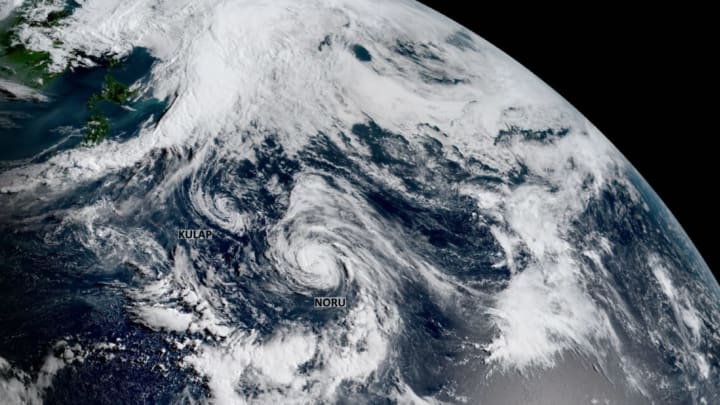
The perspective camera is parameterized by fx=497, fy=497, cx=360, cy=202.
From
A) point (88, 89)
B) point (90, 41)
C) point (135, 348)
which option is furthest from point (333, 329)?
point (90, 41)

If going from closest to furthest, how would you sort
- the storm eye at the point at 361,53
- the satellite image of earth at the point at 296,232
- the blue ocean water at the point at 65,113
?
1. the satellite image of earth at the point at 296,232
2. the blue ocean water at the point at 65,113
3. the storm eye at the point at 361,53

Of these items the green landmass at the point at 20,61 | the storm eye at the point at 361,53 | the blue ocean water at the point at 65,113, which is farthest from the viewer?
the storm eye at the point at 361,53

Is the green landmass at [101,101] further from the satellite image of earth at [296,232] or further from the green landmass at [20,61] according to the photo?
the green landmass at [20,61]

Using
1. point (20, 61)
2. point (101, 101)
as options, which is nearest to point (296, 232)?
point (101, 101)

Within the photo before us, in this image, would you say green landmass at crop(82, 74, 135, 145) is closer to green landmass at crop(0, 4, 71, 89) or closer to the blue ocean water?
the blue ocean water

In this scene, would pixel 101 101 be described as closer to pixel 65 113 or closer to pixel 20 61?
pixel 65 113

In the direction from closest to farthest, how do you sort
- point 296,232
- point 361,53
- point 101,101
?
point 296,232, point 101,101, point 361,53

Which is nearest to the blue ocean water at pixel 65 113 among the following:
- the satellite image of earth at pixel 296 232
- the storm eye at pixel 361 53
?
the satellite image of earth at pixel 296 232

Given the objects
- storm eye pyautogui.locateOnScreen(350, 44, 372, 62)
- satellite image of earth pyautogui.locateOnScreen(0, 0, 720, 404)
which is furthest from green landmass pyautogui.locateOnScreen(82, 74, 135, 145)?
storm eye pyautogui.locateOnScreen(350, 44, 372, 62)
